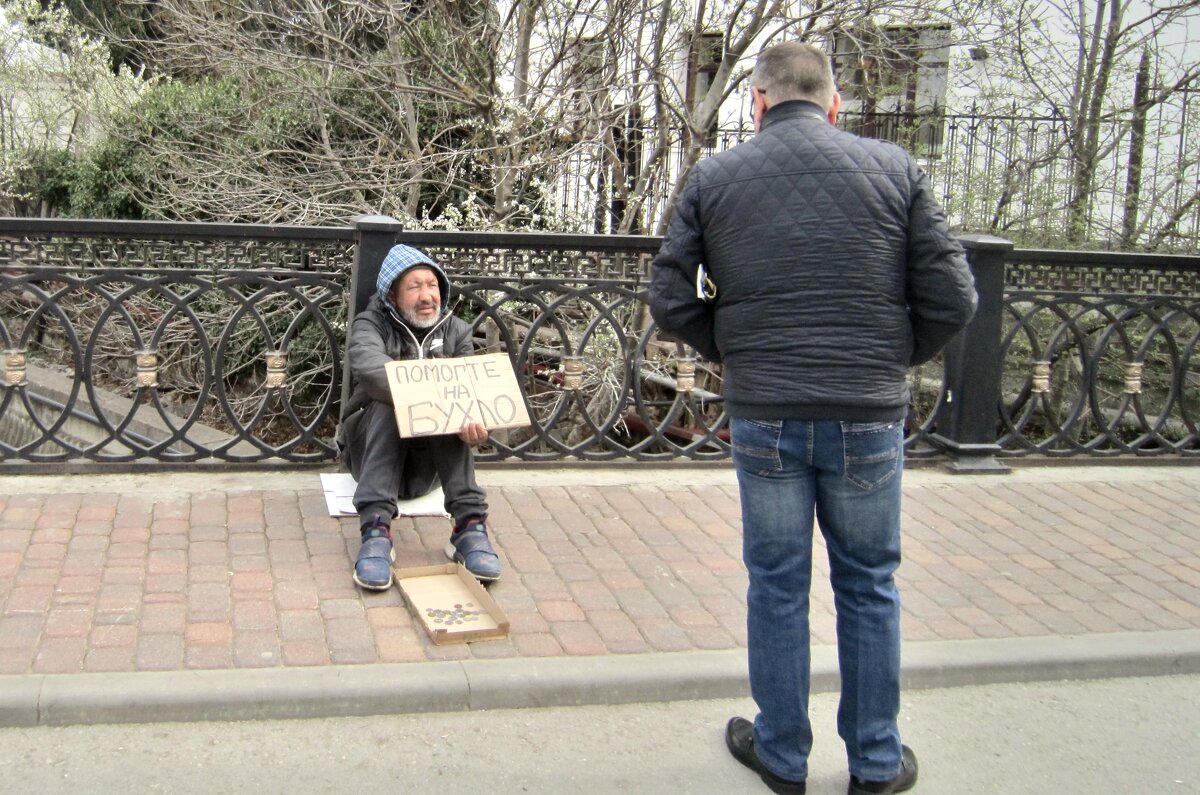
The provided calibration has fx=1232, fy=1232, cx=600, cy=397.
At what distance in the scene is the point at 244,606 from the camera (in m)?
4.55

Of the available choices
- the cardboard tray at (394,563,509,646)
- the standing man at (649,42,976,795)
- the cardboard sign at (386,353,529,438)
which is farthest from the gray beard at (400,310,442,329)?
the standing man at (649,42,976,795)

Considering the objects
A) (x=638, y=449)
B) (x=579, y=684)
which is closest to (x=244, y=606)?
(x=579, y=684)

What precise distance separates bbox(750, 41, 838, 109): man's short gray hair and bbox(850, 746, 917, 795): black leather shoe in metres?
1.88

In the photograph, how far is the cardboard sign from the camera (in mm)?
4941

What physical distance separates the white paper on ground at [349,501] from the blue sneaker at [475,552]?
0.47 metres

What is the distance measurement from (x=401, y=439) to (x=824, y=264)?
2.48 metres

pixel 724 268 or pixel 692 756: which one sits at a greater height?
pixel 724 268

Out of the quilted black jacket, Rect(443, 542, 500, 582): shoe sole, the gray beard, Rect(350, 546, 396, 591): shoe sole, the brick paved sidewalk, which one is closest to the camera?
the quilted black jacket

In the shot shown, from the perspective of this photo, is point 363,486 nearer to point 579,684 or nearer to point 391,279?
point 391,279

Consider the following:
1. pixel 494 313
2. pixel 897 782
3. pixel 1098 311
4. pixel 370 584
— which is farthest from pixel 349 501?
pixel 1098 311

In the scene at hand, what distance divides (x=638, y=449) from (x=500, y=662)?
2705 millimetres

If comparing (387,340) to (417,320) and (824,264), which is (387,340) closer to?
(417,320)

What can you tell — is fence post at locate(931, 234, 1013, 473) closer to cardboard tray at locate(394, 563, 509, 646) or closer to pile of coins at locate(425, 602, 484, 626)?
cardboard tray at locate(394, 563, 509, 646)

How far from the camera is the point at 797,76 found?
3.34 metres
